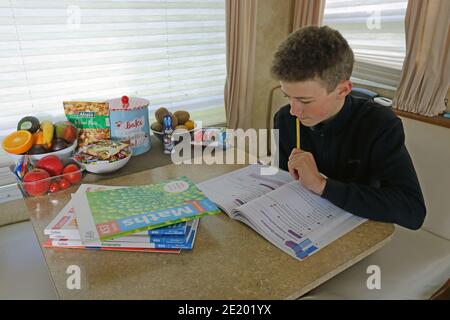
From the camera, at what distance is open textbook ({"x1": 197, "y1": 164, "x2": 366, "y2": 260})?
0.87 meters

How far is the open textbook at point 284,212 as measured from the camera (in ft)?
2.86

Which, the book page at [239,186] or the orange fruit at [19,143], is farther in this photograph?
the orange fruit at [19,143]

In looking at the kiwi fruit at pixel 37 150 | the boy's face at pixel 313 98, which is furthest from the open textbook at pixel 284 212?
the kiwi fruit at pixel 37 150

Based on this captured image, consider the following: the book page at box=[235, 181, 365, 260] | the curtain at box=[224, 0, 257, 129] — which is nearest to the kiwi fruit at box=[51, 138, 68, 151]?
the book page at box=[235, 181, 365, 260]

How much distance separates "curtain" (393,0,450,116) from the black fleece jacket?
2.01 feet

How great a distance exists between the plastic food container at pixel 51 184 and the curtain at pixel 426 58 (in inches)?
60.0

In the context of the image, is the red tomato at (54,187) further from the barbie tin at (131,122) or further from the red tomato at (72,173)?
the barbie tin at (131,122)

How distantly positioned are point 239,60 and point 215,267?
1.51 m

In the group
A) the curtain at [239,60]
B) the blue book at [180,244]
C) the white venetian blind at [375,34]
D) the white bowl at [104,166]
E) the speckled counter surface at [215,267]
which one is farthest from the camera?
the curtain at [239,60]

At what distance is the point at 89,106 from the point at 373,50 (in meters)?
1.55

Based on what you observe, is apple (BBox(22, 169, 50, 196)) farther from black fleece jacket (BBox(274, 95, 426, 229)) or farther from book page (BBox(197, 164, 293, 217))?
black fleece jacket (BBox(274, 95, 426, 229))
